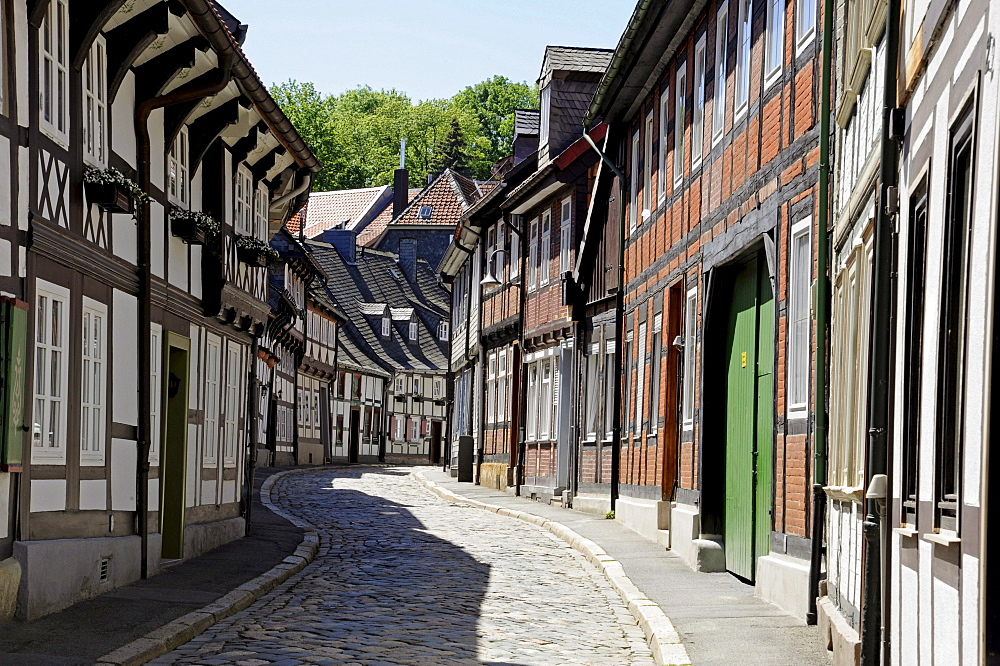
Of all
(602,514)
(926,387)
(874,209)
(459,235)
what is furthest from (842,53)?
(459,235)

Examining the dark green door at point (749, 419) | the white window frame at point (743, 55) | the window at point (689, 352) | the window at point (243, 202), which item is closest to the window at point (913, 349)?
the dark green door at point (749, 419)

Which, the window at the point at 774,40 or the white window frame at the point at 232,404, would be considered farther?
the white window frame at the point at 232,404

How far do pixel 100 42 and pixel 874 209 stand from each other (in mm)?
7856

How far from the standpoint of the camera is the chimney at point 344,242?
73.8 m

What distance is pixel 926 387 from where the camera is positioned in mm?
6277

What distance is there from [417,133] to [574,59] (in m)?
66.0

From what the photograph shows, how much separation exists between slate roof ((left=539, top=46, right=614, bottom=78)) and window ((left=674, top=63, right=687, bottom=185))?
11313mm

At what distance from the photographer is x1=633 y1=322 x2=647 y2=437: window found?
2083cm

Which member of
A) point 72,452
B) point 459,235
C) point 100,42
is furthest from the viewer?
Answer: point 459,235

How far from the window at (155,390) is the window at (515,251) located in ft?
57.2

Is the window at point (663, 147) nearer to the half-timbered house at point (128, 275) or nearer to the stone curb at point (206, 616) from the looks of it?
the half-timbered house at point (128, 275)

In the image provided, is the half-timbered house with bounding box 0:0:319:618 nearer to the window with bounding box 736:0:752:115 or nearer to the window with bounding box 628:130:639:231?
the window with bounding box 736:0:752:115

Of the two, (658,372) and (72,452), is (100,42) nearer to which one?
(72,452)

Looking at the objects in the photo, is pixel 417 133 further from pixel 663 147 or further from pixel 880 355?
Answer: pixel 880 355
